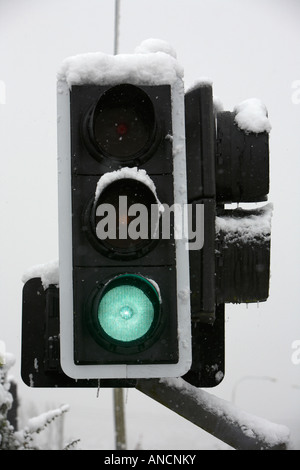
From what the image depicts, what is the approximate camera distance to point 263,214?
360 centimetres

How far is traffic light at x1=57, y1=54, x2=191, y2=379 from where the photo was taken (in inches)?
122

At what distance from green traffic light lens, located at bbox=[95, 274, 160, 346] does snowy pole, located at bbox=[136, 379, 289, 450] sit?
14.4 inches

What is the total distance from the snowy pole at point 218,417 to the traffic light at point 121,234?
0.66ft

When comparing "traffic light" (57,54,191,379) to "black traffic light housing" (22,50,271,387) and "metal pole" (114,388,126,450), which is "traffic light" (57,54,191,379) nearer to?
"black traffic light housing" (22,50,271,387)

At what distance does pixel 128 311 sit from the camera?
3.09 m

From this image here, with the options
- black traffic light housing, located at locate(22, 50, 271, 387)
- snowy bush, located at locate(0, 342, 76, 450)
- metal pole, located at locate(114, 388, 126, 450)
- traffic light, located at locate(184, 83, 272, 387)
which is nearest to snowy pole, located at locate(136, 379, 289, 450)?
black traffic light housing, located at locate(22, 50, 271, 387)

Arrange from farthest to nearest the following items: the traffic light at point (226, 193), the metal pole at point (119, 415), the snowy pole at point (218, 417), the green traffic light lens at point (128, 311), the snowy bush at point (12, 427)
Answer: the metal pole at point (119, 415), the snowy bush at point (12, 427), the traffic light at point (226, 193), the snowy pole at point (218, 417), the green traffic light lens at point (128, 311)

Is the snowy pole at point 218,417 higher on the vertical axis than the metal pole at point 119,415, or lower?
higher

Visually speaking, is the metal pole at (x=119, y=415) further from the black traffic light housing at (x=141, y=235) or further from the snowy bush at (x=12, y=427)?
the black traffic light housing at (x=141, y=235)

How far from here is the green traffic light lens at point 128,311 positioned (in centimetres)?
308

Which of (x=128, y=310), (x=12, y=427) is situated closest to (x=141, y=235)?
(x=128, y=310)

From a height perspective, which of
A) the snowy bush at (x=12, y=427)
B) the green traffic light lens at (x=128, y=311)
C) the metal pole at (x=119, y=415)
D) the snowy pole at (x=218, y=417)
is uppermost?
the green traffic light lens at (x=128, y=311)

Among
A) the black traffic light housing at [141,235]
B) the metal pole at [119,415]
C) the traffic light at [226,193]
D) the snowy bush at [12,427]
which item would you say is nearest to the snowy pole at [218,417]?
the black traffic light housing at [141,235]
